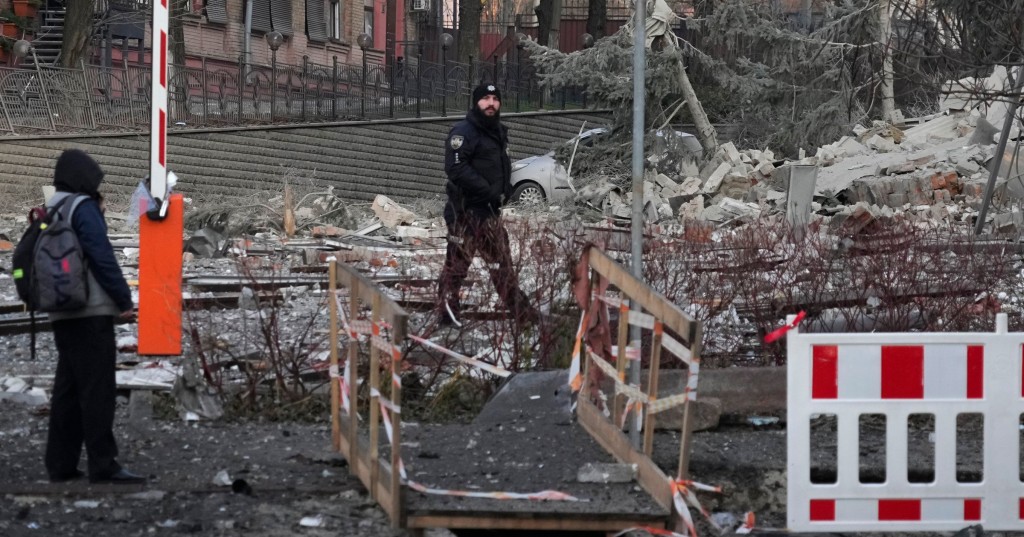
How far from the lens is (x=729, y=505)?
24.8 feet

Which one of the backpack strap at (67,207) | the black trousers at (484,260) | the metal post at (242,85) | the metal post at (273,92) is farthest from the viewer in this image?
the metal post at (273,92)

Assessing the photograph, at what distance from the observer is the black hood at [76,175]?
681 cm

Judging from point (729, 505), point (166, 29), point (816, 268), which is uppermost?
point (166, 29)

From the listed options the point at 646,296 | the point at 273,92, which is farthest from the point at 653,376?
the point at 273,92

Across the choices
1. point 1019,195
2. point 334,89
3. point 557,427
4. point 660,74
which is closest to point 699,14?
point 660,74

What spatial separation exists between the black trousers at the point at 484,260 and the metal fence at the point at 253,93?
9.95 m

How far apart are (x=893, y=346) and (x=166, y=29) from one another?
5431 millimetres

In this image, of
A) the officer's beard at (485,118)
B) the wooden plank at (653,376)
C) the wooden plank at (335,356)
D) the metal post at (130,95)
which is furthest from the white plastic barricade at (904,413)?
the metal post at (130,95)

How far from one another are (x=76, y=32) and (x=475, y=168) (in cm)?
1754

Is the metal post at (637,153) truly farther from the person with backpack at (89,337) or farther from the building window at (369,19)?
the building window at (369,19)

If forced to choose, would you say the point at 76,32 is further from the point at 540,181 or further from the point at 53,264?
the point at 53,264

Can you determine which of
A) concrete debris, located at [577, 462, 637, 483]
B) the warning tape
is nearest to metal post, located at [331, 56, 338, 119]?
the warning tape

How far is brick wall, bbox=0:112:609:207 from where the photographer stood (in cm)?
2369

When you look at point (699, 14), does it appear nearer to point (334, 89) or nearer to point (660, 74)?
point (660, 74)
